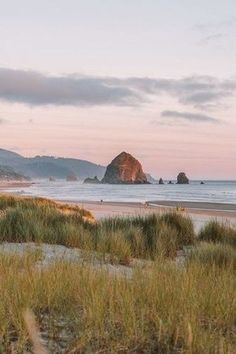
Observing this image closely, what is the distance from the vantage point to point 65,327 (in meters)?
4.20

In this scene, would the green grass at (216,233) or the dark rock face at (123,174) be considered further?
the dark rock face at (123,174)

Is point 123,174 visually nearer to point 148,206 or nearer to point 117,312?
point 148,206

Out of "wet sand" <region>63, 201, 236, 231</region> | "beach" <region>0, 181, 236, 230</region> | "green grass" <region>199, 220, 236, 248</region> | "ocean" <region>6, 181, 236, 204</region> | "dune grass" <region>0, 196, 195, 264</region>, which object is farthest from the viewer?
"ocean" <region>6, 181, 236, 204</region>

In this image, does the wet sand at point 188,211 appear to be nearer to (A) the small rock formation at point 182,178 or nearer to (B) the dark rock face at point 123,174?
(A) the small rock formation at point 182,178

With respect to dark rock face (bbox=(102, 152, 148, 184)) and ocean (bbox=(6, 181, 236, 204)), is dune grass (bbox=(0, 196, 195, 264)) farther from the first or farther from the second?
dark rock face (bbox=(102, 152, 148, 184))

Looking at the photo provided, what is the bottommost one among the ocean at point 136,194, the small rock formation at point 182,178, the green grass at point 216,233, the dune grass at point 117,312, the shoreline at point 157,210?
the shoreline at point 157,210

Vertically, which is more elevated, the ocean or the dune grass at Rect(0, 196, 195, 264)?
the dune grass at Rect(0, 196, 195, 264)

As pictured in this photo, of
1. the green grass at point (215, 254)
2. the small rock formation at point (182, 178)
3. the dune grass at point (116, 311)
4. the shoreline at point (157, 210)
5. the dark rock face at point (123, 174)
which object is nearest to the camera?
the dune grass at point (116, 311)

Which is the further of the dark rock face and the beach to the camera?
the dark rock face

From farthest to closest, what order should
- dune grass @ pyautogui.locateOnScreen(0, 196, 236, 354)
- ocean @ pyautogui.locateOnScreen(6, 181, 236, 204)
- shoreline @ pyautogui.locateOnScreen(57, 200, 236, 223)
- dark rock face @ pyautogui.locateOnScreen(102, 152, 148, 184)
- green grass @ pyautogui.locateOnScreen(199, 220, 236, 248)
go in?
dark rock face @ pyautogui.locateOnScreen(102, 152, 148, 184), ocean @ pyautogui.locateOnScreen(6, 181, 236, 204), shoreline @ pyautogui.locateOnScreen(57, 200, 236, 223), green grass @ pyautogui.locateOnScreen(199, 220, 236, 248), dune grass @ pyautogui.locateOnScreen(0, 196, 236, 354)

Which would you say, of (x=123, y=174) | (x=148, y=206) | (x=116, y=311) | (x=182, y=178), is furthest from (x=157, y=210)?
(x=123, y=174)

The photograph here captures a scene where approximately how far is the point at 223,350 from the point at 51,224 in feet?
30.6

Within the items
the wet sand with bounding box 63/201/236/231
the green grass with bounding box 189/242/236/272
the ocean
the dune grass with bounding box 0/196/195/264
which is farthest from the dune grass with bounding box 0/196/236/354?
the ocean

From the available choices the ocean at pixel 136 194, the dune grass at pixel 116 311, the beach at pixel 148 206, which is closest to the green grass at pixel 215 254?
the dune grass at pixel 116 311
